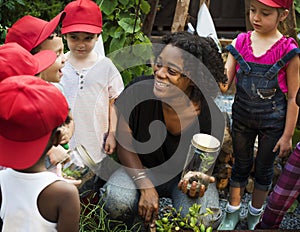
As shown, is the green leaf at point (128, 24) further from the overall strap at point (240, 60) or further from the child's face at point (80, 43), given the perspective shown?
the overall strap at point (240, 60)

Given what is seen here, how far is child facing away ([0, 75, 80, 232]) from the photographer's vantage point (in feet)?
4.82

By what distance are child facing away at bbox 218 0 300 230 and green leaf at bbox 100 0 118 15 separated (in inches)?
43.5

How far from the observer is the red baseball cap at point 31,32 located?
88.0 inches

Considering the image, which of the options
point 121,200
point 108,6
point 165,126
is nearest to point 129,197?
point 121,200

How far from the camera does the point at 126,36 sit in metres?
3.35

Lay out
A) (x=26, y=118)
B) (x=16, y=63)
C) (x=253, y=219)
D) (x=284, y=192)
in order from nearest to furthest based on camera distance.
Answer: (x=26, y=118) < (x=16, y=63) < (x=284, y=192) < (x=253, y=219)

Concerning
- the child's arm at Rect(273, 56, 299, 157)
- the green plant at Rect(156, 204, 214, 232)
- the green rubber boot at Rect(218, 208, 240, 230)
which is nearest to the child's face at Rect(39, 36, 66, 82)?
the green plant at Rect(156, 204, 214, 232)

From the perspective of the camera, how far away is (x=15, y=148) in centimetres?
151

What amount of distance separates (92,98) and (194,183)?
2.43 ft

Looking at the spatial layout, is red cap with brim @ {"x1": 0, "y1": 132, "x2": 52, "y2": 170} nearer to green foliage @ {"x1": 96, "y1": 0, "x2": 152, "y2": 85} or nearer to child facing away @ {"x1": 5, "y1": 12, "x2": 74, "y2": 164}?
child facing away @ {"x1": 5, "y1": 12, "x2": 74, "y2": 164}

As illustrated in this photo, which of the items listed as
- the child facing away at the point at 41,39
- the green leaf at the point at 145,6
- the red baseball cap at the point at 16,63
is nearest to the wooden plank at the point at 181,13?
the green leaf at the point at 145,6

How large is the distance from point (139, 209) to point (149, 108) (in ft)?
1.68

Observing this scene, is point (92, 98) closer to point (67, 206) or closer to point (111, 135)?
point (111, 135)

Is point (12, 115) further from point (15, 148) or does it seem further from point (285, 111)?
point (285, 111)
